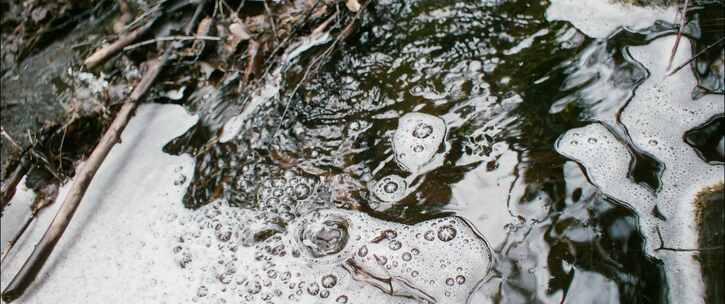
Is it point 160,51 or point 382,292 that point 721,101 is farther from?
point 160,51

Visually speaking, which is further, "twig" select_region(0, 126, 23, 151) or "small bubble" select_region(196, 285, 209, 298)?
"twig" select_region(0, 126, 23, 151)

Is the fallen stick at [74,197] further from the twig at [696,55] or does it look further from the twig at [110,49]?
the twig at [696,55]

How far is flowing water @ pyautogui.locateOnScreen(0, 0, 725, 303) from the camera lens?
1.61 meters

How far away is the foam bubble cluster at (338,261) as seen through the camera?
164 cm

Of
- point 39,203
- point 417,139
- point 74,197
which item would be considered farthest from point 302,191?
point 39,203

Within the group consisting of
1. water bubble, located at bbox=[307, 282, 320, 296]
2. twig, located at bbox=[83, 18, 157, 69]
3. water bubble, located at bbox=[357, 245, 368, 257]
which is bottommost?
water bubble, located at bbox=[307, 282, 320, 296]

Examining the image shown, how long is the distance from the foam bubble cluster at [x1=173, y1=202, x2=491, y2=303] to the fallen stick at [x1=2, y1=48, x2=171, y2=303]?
43 cm

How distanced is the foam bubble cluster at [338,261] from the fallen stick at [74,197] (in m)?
0.43

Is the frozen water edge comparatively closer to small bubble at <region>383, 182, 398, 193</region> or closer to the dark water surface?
the dark water surface

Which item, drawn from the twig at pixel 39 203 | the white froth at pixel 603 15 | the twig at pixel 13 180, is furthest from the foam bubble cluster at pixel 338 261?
the white froth at pixel 603 15

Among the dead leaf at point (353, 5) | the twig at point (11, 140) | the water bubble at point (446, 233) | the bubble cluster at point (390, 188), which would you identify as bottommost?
the twig at point (11, 140)

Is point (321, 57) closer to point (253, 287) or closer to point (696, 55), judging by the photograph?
point (253, 287)

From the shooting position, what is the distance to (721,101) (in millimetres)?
1836

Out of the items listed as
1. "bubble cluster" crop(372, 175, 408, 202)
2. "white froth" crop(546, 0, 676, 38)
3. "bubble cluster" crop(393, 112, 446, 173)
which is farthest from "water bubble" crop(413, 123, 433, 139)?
"white froth" crop(546, 0, 676, 38)
